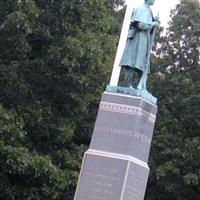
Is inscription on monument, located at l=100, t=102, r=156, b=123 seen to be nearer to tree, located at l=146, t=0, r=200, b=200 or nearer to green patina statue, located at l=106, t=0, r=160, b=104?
green patina statue, located at l=106, t=0, r=160, b=104

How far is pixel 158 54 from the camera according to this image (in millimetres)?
25578

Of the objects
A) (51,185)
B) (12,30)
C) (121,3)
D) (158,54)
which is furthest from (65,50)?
(158,54)

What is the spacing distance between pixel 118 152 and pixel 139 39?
238 centimetres

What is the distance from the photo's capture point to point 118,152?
1273cm

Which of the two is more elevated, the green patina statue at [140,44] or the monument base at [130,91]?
the green patina statue at [140,44]

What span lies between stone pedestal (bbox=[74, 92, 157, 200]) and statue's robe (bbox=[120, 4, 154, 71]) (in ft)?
2.85

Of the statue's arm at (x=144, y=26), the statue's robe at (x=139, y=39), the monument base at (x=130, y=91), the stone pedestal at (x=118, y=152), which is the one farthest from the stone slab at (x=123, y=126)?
the statue's arm at (x=144, y=26)

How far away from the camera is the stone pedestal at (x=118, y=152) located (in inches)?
490

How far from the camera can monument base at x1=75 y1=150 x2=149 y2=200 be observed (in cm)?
1238

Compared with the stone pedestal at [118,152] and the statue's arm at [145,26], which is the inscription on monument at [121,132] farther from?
the statue's arm at [145,26]

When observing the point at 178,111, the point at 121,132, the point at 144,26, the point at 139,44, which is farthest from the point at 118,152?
the point at 178,111

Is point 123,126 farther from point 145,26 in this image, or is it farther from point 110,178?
point 145,26

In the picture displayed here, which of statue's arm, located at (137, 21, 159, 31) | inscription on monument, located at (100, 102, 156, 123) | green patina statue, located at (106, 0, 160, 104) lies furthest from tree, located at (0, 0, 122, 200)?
inscription on monument, located at (100, 102, 156, 123)

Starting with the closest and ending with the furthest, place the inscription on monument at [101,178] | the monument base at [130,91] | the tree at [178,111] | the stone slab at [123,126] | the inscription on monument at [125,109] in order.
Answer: the inscription on monument at [101,178], the stone slab at [123,126], the inscription on monument at [125,109], the monument base at [130,91], the tree at [178,111]
